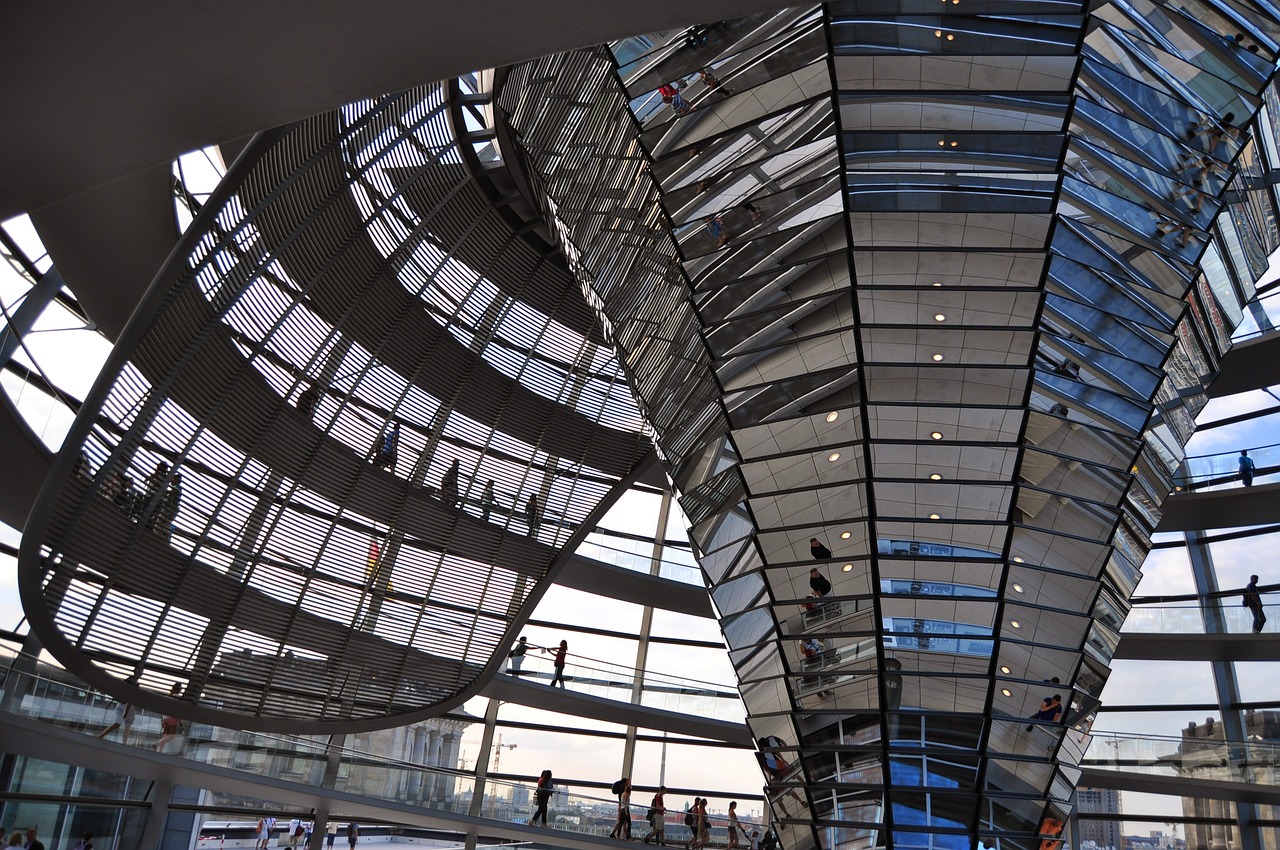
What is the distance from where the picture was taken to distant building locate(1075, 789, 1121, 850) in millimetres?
26438

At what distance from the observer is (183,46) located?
12.9 feet

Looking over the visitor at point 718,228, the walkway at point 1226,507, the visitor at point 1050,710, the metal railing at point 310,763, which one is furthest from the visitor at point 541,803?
the walkway at point 1226,507

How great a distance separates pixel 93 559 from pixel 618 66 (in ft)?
36.9

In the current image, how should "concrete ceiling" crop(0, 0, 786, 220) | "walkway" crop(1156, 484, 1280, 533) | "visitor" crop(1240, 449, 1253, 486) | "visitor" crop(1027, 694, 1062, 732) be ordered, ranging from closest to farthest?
"concrete ceiling" crop(0, 0, 786, 220) < "visitor" crop(1027, 694, 1062, 732) < "walkway" crop(1156, 484, 1280, 533) < "visitor" crop(1240, 449, 1253, 486)

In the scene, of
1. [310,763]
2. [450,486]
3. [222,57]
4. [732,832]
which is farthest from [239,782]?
[222,57]

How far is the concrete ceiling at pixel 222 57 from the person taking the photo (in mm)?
3732

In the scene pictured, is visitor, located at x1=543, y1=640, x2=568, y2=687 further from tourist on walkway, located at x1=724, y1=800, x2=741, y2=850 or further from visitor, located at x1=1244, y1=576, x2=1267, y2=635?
visitor, located at x1=1244, y1=576, x2=1267, y2=635

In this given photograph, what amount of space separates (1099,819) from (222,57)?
96.2ft

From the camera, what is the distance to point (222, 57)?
397cm

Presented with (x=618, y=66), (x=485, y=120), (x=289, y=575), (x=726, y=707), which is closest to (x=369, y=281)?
(x=485, y=120)

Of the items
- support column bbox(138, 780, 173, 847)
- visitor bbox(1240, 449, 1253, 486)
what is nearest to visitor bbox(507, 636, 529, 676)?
support column bbox(138, 780, 173, 847)

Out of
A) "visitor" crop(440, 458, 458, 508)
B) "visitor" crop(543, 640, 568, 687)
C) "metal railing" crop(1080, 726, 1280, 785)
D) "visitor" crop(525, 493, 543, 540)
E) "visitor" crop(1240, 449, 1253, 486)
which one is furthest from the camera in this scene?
"visitor" crop(543, 640, 568, 687)

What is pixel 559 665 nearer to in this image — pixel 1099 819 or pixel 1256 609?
pixel 1099 819

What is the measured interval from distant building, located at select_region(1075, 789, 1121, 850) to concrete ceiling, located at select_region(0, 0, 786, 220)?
1082 inches
